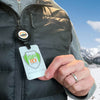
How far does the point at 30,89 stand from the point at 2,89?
18 cm

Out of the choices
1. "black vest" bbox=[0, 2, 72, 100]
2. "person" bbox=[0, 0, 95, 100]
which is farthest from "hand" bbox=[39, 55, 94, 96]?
"black vest" bbox=[0, 2, 72, 100]

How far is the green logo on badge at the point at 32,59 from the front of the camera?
0.89m

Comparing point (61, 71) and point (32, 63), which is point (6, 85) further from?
point (61, 71)

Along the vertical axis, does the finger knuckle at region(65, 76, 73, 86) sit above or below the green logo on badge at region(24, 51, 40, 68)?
below

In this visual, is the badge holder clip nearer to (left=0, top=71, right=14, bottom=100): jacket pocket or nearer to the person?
the person

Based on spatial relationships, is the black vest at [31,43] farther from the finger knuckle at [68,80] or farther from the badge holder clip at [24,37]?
the finger knuckle at [68,80]

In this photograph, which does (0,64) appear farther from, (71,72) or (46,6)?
(46,6)

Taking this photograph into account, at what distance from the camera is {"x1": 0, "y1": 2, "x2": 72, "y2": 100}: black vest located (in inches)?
37.3

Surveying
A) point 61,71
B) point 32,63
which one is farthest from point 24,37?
point 61,71

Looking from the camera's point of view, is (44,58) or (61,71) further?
→ (44,58)

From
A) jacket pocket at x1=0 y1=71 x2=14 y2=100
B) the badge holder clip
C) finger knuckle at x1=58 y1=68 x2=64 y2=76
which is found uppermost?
the badge holder clip

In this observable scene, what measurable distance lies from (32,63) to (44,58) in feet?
0.50

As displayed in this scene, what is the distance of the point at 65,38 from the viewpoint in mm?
1160

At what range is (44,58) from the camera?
1026mm
